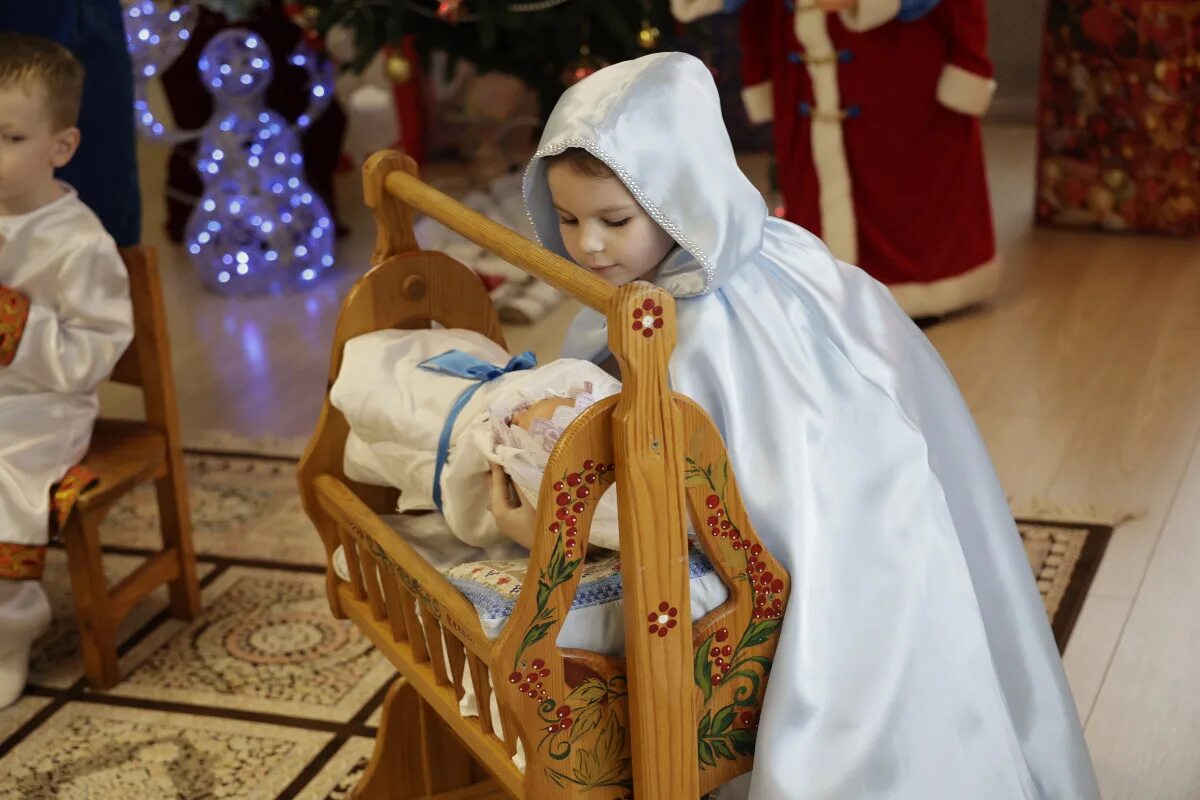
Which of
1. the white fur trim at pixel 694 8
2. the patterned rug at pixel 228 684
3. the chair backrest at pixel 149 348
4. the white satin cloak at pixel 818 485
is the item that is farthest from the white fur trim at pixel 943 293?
the white satin cloak at pixel 818 485

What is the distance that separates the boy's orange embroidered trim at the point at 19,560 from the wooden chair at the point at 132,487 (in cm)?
6

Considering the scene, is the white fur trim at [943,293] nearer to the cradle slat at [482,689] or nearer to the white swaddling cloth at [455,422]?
the white swaddling cloth at [455,422]

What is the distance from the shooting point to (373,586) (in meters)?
1.72

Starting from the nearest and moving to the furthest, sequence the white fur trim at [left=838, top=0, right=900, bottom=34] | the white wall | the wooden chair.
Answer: the wooden chair < the white fur trim at [left=838, top=0, right=900, bottom=34] < the white wall

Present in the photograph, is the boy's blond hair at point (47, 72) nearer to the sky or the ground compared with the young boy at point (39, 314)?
nearer to the sky

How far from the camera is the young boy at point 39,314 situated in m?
2.15

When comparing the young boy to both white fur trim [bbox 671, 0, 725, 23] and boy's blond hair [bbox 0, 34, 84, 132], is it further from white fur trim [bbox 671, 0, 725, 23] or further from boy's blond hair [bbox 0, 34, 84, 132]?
white fur trim [bbox 671, 0, 725, 23]

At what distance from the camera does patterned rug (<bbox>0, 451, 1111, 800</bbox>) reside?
2.09 m

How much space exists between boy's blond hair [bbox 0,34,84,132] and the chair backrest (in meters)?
0.24

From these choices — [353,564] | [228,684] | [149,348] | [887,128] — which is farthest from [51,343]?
[887,128]

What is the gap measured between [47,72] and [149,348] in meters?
0.46

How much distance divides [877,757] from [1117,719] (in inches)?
28.1

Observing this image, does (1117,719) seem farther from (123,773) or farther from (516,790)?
(123,773)

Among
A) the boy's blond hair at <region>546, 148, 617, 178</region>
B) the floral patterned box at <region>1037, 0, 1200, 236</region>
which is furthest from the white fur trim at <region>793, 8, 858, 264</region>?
the boy's blond hair at <region>546, 148, 617, 178</region>
